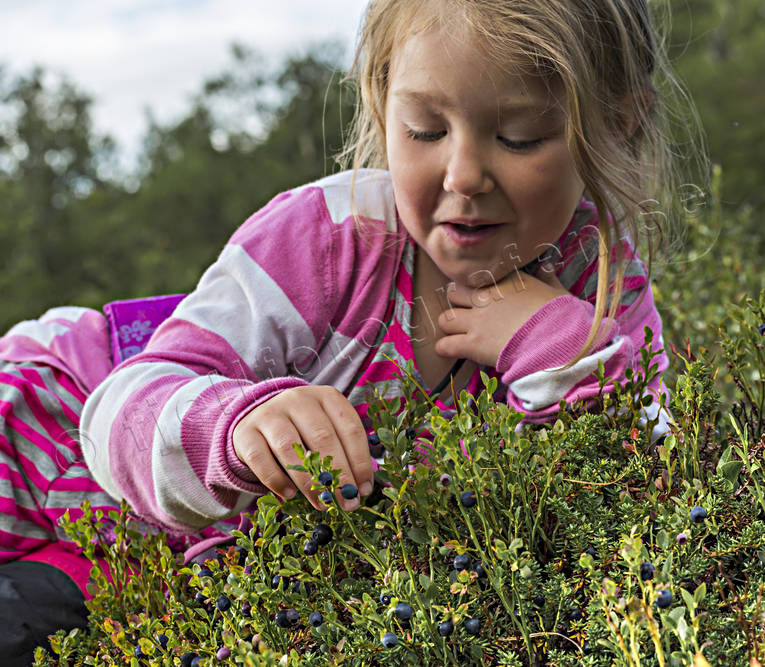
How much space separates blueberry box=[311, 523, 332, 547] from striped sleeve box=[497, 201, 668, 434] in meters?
0.55

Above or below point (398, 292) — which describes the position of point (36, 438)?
below

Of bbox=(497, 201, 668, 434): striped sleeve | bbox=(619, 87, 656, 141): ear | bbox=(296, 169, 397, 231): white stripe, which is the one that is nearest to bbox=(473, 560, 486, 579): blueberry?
bbox=(497, 201, 668, 434): striped sleeve

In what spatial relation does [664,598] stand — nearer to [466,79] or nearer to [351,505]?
[351,505]

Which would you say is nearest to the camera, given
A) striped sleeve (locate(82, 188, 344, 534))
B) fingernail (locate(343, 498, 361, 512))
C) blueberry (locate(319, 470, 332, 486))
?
blueberry (locate(319, 470, 332, 486))

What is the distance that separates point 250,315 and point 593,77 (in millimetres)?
909

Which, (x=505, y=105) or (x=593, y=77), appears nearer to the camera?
(x=505, y=105)

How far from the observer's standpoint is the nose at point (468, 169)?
173 cm

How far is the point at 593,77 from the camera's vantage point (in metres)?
1.87

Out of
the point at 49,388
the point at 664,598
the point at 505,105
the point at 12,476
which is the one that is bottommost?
the point at 12,476

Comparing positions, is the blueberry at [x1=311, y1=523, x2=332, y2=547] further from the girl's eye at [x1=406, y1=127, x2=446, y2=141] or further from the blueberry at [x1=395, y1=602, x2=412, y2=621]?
the girl's eye at [x1=406, y1=127, x2=446, y2=141]

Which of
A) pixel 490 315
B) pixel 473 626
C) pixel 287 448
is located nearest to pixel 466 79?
pixel 490 315

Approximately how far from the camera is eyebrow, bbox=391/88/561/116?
1722mm

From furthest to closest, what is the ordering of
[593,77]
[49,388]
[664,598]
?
[49,388], [593,77], [664,598]

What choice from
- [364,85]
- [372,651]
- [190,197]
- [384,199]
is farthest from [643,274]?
[190,197]
